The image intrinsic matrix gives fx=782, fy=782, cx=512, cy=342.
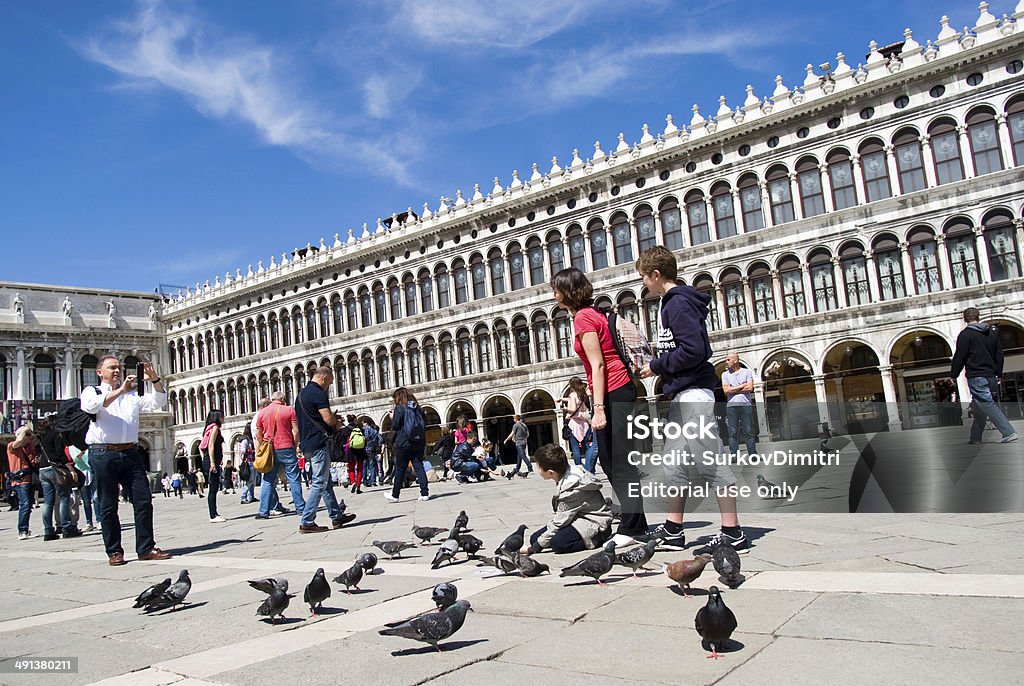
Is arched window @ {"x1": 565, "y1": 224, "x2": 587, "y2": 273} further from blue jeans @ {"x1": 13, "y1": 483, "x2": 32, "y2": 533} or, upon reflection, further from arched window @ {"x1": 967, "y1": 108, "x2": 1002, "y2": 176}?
blue jeans @ {"x1": 13, "y1": 483, "x2": 32, "y2": 533}

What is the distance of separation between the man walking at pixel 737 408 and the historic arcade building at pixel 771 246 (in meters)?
10.7

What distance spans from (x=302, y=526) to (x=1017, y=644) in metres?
7.13

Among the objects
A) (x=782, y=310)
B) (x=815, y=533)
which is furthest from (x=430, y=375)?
(x=815, y=533)

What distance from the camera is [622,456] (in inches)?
212

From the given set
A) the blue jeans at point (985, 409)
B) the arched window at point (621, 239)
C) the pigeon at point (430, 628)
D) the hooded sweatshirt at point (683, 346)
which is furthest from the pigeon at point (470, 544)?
the arched window at point (621, 239)

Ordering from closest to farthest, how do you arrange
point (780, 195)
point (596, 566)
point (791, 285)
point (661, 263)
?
point (596, 566) → point (661, 263) → point (791, 285) → point (780, 195)

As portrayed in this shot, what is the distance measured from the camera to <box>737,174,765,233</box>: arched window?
29969 millimetres

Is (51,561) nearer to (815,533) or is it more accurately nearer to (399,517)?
(399,517)

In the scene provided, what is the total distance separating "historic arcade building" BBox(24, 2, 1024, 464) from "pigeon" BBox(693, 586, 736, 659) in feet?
56.9

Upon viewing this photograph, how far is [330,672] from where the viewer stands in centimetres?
301

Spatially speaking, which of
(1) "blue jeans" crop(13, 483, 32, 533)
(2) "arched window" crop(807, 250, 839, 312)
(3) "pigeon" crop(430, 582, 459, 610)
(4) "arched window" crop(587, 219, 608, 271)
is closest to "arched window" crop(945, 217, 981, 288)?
(2) "arched window" crop(807, 250, 839, 312)

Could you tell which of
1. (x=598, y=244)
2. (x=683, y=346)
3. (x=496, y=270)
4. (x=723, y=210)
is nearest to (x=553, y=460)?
(x=683, y=346)

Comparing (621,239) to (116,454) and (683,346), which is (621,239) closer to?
(116,454)

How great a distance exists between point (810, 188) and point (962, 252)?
5.58m
